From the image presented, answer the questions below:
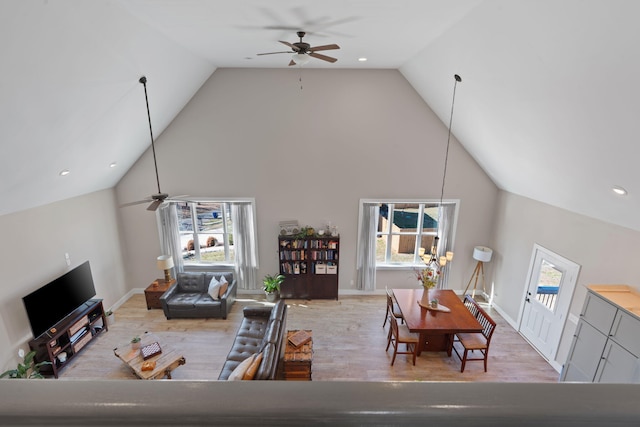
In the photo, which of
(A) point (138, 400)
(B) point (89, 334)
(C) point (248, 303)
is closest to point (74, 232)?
(B) point (89, 334)

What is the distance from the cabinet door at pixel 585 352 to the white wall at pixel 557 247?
1.78 ft

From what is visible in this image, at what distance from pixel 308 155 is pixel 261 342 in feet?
11.6

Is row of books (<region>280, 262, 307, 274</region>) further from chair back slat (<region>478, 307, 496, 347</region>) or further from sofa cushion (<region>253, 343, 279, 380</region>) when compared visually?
chair back slat (<region>478, 307, 496, 347</region>)

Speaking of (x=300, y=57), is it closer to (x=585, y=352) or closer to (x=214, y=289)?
(x=214, y=289)

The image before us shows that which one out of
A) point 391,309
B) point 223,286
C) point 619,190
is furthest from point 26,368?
point 619,190

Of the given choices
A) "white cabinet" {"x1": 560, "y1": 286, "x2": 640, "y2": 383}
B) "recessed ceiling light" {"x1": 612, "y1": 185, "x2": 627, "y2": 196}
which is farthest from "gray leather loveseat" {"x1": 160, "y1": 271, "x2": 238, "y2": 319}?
"recessed ceiling light" {"x1": 612, "y1": 185, "x2": 627, "y2": 196}

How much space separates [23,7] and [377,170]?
531 cm

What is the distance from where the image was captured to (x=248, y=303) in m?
6.80

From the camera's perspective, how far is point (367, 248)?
22.3ft

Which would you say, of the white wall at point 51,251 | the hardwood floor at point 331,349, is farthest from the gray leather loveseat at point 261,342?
the white wall at point 51,251

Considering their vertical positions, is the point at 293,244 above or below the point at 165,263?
above

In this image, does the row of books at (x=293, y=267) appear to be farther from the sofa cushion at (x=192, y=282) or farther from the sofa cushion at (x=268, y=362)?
the sofa cushion at (x=268, y=362)

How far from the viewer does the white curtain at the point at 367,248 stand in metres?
6.61

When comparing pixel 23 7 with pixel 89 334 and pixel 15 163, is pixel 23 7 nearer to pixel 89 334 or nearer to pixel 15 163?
pixel 15 163
